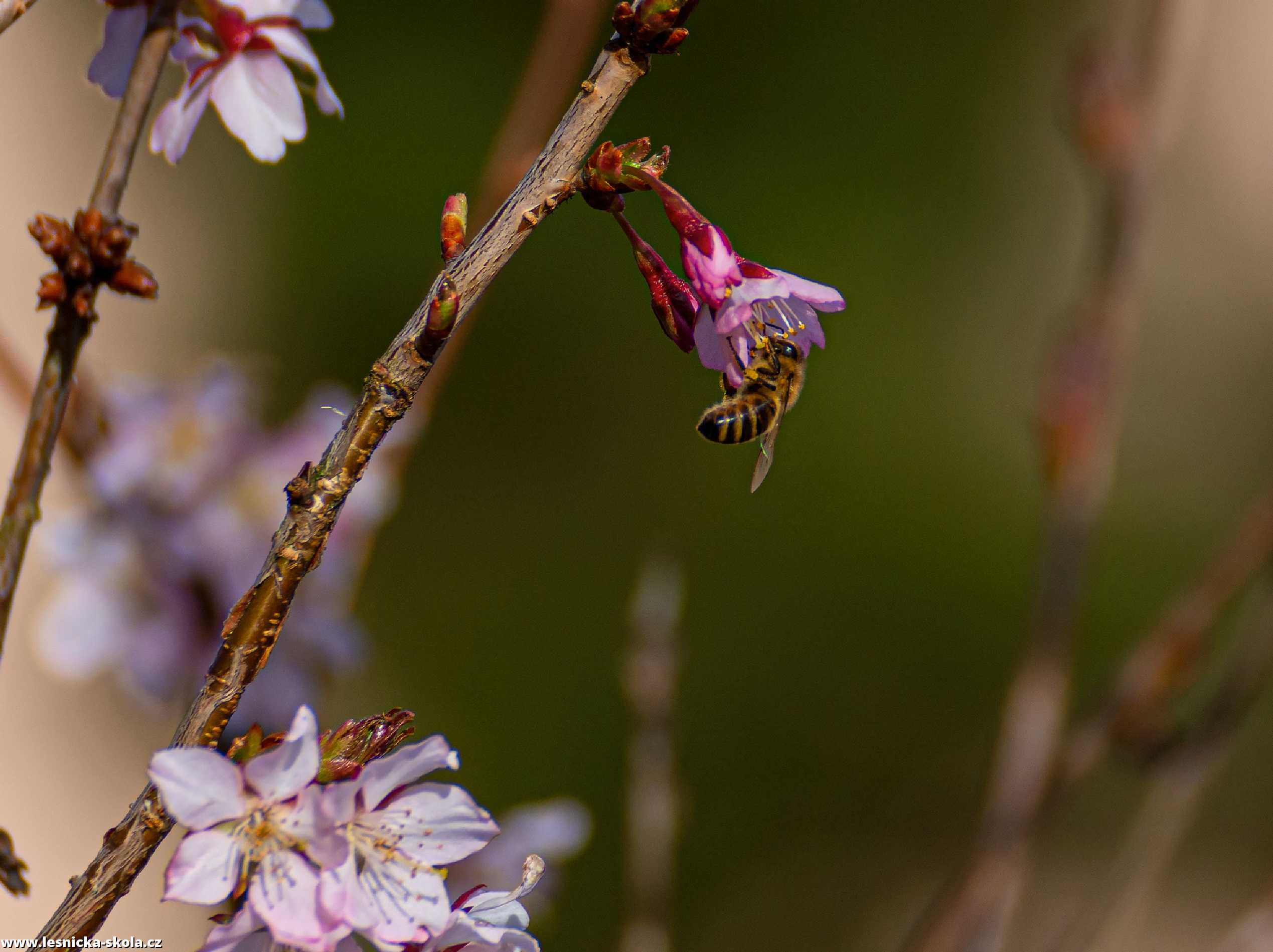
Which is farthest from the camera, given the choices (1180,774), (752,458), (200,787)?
(752,458)

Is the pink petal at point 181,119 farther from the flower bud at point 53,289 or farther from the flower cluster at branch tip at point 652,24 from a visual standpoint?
the flower cluster at branch tip at point 652,24

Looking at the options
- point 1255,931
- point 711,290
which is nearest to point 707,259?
point 711,290

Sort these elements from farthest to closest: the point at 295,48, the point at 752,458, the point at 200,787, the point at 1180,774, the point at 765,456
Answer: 1. the point at 752,458
2. the point at 1180,774
3. the point at 765,456
4. the point at 295,48
5. the point at 200,787

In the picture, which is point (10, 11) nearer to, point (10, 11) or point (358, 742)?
point (10, 11)

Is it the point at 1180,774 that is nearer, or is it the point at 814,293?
the point at 814,293

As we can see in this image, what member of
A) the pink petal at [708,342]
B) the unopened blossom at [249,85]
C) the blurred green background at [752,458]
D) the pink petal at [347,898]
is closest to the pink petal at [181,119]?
the unopened blossom at [249,85]

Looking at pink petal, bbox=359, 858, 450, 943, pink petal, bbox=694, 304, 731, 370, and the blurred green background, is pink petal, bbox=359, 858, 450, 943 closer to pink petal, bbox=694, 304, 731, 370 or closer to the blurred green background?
pink petal, bbox=694, 304, 731, 370

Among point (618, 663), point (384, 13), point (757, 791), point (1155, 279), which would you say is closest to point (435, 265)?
point (384, 13)
